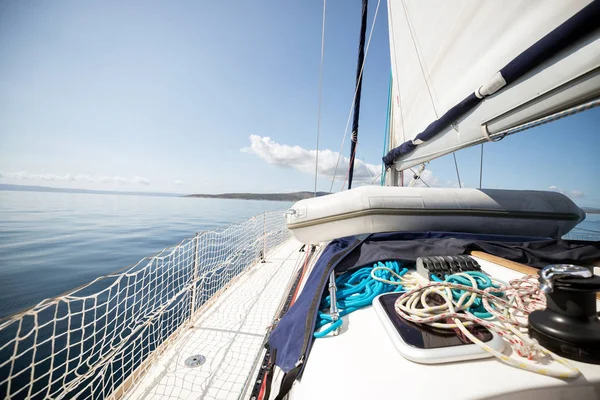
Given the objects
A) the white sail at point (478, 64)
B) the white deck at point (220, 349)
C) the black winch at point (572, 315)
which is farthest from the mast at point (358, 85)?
the black winch at point (572, 315)

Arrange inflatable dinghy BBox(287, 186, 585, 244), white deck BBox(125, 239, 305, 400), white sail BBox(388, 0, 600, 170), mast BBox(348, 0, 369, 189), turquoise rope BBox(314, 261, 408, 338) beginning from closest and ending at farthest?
1. turquoise rope BBox(314, 261, 408, 338)
2. white sail BBox(388, 0, 600, 170)
3. white deck BBox(125, 239, 305, 400)
4. inflatable dinghy BBox(287, 186, 585, 244)
5. mast BBox(348, 0, 369, 189)

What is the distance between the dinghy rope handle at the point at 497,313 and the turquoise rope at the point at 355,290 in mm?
210

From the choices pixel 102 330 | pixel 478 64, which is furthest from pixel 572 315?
pixel 102 330

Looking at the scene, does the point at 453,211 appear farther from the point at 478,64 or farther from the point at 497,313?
the point at 497,313

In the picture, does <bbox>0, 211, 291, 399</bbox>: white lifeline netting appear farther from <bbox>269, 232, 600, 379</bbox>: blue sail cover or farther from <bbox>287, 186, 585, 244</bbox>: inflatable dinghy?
<bbox>287, 186, 585, 244</bbox>: inflatable dinghy

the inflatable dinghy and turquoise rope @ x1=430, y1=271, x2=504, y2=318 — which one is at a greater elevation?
the inflatable dinghy

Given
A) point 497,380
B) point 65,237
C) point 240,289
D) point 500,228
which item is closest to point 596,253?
point 500,228

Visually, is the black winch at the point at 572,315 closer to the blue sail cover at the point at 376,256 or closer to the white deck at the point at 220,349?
the blue sail cover at the point at 376,256

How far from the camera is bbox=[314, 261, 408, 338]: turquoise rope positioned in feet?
3.10

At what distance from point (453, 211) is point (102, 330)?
455 centimetres

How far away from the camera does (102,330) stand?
3150 mm

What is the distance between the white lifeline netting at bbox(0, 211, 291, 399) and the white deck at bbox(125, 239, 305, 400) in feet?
0.54

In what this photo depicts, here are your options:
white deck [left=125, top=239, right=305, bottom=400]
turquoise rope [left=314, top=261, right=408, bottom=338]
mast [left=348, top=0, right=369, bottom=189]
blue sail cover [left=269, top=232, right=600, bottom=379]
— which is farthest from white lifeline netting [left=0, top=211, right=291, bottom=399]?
mast [left=348, top=0, right=369, bottom=189]

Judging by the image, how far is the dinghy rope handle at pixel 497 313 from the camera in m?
0.60
